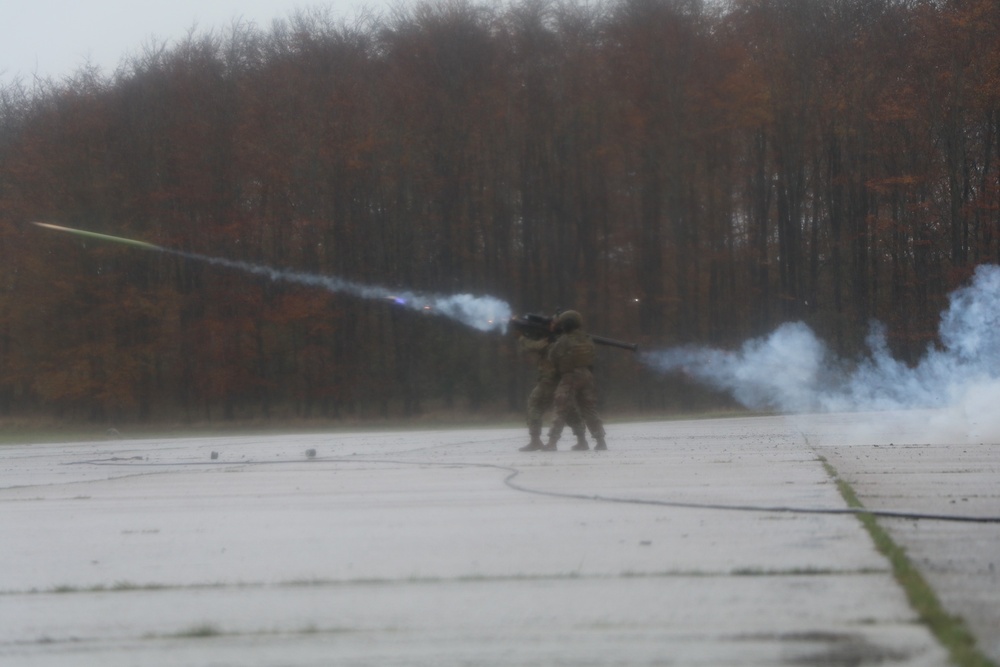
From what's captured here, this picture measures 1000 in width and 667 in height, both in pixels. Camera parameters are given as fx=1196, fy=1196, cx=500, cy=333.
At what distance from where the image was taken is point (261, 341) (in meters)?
45.1

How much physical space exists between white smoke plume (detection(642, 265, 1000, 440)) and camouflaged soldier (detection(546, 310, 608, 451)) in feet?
18.8

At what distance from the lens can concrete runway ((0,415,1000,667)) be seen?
554 cm

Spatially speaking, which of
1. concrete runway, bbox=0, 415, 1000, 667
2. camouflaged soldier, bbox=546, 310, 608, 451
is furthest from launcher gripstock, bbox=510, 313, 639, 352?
concrete runway, bbox=0, 415, 1000, 667

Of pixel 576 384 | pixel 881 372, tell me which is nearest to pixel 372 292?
pixel 881 372

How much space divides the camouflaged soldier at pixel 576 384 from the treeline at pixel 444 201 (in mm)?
25605

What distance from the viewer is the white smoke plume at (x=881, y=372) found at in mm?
19375

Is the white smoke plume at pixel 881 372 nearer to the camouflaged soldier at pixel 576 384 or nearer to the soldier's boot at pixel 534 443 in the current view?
the camouflaged soldier at pixel 576 384

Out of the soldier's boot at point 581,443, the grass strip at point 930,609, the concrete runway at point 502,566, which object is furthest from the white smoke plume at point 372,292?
the grass strip at point 930,609

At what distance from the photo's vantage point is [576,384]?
55.2ft

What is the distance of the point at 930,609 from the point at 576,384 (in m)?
11.1

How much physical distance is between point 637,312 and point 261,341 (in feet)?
46.5

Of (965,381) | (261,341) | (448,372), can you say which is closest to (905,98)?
(448,372)

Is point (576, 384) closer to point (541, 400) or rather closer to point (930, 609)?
point (541, 400)

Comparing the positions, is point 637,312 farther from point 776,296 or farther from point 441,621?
point 441,621
